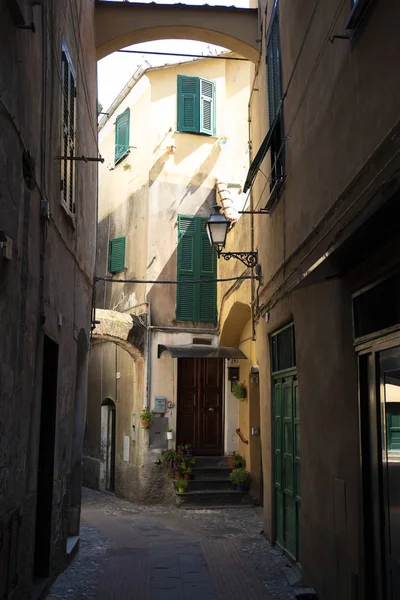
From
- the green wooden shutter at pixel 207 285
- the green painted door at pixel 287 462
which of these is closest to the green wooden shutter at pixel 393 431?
the green painted door at pixel 287 462

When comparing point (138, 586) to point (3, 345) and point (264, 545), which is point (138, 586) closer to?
point (264, 545)

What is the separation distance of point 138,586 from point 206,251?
33.0ft

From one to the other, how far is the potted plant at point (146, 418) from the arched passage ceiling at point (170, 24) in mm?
7783

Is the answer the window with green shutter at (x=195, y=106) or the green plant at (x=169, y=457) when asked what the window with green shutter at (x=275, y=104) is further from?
the green plant at (x=169, y=457)

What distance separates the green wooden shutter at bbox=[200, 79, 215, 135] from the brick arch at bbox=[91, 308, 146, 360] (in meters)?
5.02

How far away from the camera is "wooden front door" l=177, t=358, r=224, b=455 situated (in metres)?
15.6

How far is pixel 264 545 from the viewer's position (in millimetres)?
9227

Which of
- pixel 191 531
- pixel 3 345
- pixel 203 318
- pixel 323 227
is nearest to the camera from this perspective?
pixel 3 345

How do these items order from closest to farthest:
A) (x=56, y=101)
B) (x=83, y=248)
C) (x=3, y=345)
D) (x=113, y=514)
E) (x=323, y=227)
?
(x=3, y=345) < (x=323, y=227) < (x=56, y=101) < (x=83, y=248) < (x=113, y=514)

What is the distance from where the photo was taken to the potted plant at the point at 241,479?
560 inches

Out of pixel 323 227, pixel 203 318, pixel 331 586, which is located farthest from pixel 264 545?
pixel 203 318

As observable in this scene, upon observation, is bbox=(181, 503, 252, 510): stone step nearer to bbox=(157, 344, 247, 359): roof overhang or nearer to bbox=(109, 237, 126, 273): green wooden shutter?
bbox=(157, 344, 247, 359): roof overhang

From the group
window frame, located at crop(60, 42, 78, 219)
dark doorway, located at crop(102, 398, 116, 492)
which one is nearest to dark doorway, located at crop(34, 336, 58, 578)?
window frame, located at crop(60, 42, 78, 219)

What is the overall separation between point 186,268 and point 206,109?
400 cm
